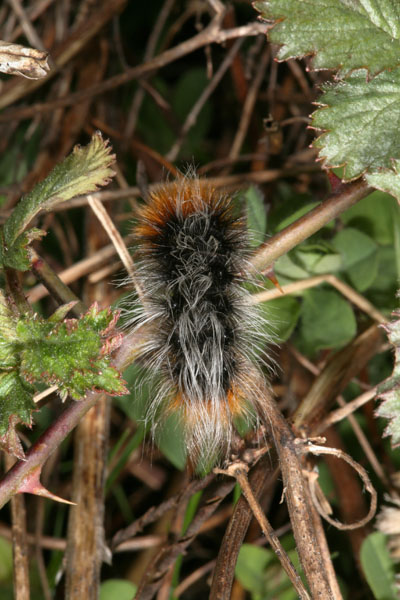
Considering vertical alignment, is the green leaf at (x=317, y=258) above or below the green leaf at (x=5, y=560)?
above

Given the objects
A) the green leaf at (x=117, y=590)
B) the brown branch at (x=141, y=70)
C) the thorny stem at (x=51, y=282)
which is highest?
the brown branch at (x=141, y=70)

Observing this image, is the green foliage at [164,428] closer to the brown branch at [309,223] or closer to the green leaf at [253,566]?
the green leaf at [253,566]

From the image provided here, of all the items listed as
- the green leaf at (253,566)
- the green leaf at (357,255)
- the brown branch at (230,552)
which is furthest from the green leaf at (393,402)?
the green leaf at (253,566)

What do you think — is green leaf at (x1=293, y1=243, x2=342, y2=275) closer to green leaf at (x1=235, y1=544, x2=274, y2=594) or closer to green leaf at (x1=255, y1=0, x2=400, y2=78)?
green leaf at (x1=255, y1=0, x2=400, y2=78)

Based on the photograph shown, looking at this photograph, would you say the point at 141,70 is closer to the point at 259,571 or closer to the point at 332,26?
the point at 332,26

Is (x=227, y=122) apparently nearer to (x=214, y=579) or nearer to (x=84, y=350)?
(x=84, y=350)
